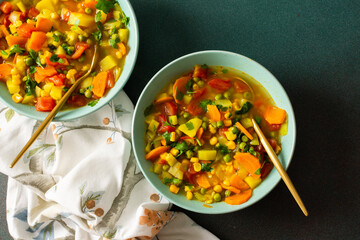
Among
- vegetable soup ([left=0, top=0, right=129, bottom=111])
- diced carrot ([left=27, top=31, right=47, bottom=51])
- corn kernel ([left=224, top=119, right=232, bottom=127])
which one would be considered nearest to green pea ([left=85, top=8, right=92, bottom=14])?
vegetable soup ([left=0, top=0, right=129, bottom=111])

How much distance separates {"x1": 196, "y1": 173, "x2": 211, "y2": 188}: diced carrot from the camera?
2.95 m

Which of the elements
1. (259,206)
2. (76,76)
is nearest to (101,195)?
(76,76)

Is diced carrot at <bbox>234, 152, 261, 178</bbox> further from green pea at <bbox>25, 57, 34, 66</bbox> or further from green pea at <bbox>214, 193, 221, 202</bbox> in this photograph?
green pea at <bbox>25, 57, 34, 66</bbox>

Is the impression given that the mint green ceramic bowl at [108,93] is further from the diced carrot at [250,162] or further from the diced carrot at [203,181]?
the diced carrot at [250,162]

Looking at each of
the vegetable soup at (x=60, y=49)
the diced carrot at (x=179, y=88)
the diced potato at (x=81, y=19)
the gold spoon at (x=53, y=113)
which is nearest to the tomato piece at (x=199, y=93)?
the diced carrot at (x=179, y=88)

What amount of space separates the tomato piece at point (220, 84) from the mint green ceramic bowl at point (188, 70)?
135 millimetres

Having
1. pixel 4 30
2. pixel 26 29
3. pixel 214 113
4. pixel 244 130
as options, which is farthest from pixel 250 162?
pixel 4 30

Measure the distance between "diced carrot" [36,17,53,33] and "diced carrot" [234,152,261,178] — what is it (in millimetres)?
1935

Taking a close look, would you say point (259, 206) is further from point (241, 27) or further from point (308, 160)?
point (241, 27)

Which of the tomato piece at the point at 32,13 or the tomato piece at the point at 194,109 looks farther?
the tomato piece at the point at 32,13

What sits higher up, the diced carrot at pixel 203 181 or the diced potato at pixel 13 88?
the diced potato at pixel 13 88

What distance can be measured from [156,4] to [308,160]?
202 centimetres

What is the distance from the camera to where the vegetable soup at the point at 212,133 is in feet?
9.52

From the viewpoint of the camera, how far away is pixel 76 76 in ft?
10.0
